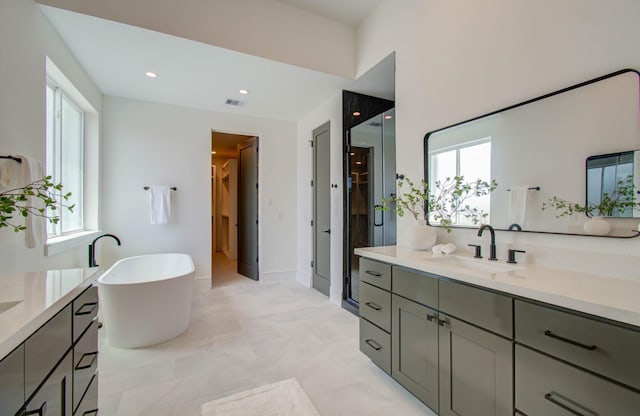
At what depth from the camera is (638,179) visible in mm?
1187

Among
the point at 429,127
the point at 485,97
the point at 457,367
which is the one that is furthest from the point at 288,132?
the point at 457,367

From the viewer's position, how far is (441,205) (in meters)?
2.11

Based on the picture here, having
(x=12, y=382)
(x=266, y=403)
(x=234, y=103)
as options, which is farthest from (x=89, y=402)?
(x=234, y=103)

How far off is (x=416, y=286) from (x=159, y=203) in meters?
3.59

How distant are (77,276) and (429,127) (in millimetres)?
2450

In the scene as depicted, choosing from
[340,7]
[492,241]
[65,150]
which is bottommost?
[492,241]

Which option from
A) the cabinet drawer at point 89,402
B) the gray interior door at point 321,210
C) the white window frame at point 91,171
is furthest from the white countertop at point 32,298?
the gray interior door at point 321,210

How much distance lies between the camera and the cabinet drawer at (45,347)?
2.52ft

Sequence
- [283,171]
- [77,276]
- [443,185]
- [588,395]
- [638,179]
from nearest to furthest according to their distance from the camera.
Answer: [588,395]
[638,179]
[77,276]
[443,185]
[283,171]

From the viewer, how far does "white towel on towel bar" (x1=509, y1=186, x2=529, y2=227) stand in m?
1.60

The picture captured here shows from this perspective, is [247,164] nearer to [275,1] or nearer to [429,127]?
[275,1]

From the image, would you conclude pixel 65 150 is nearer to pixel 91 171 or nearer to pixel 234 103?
pixel 91 171

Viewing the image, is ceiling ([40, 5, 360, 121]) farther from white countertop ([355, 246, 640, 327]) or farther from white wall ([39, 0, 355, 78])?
white countertop ([355, 246, 640, 327])

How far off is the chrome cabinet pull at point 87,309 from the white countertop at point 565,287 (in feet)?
5.43
